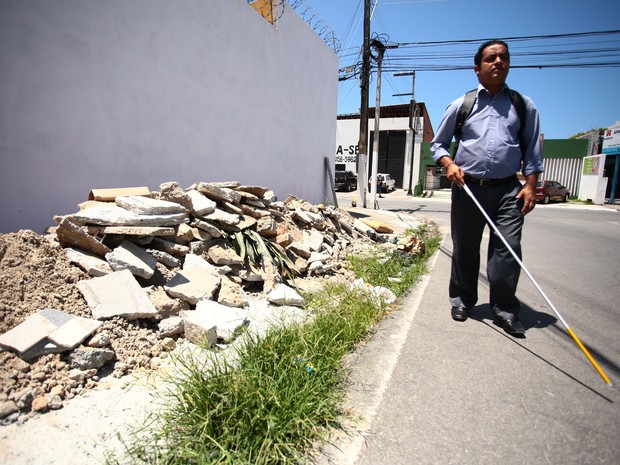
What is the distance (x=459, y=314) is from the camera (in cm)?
318

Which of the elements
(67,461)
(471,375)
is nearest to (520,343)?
(471,375)

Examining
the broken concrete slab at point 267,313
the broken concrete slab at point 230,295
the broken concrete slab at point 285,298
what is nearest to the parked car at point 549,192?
the broken concrete slab at point 285,298

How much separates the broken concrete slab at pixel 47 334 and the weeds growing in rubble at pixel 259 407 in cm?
79

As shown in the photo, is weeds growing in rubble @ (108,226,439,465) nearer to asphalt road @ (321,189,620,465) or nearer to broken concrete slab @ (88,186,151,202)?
asphalt road @ (321,189,620,465)

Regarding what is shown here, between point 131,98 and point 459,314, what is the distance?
5143 mm

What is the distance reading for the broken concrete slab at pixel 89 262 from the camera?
2.98 meters

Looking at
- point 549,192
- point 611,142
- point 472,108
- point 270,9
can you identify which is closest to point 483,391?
point 472,108

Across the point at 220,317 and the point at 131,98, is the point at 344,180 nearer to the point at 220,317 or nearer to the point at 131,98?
the point at 131,98

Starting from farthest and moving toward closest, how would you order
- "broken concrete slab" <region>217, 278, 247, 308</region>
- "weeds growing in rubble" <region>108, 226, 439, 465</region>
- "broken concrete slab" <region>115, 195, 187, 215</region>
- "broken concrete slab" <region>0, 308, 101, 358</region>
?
"broken concrete slab" <region>115, 195, 187, 215</region> < "broken concrete slab" <region>217, 278, 247, 308</region> < "broken concrete slab" <region>0, 308, 101, 358</region> < "weeds growing in rubble" <region>108, 226, 439, 465</region>

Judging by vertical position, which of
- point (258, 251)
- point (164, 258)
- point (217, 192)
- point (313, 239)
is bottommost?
point (313, 239)

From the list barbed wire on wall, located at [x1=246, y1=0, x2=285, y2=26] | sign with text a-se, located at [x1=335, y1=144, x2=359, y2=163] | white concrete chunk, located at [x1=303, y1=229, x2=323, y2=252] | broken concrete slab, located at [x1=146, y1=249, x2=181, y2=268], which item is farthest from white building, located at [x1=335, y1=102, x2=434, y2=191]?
broken concrete slab, located at [x1=146, y1=249, x2=181, y2=268]

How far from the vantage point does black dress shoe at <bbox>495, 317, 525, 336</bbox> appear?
9.25 ft

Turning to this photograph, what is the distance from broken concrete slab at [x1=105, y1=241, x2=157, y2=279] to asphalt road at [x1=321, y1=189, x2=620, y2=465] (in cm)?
188

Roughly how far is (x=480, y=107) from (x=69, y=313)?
A: 3.49 m
